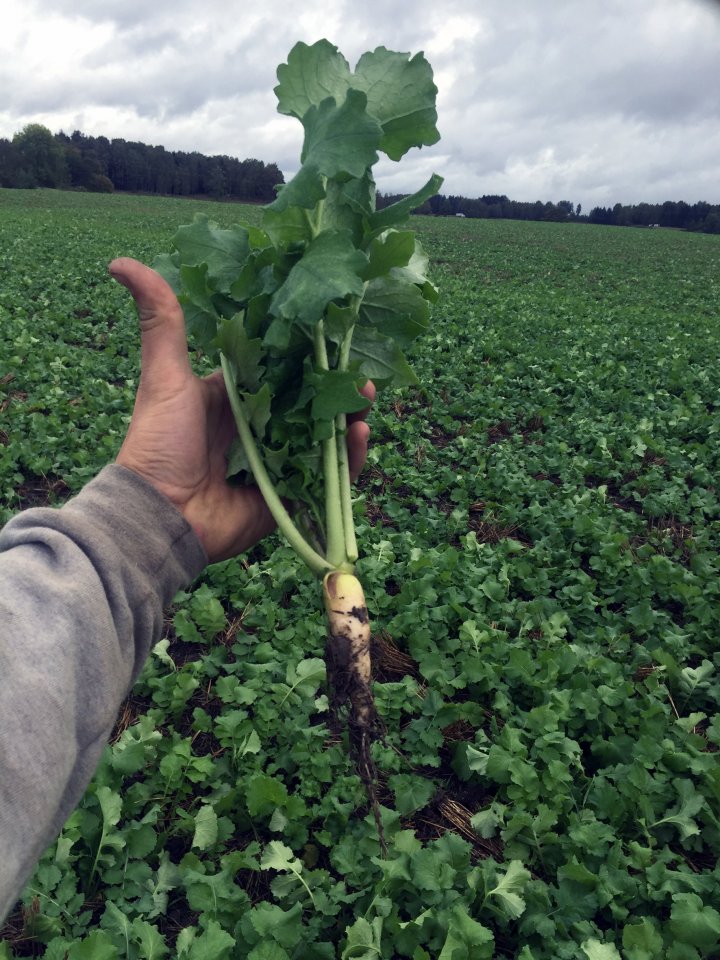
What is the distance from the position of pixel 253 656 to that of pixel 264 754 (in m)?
0.70

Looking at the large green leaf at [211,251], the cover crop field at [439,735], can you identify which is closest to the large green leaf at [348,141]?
the large green leaf at [211,251]

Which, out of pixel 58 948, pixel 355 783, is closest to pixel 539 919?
pixel 355 783

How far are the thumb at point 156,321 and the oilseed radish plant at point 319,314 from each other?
0.50 feet

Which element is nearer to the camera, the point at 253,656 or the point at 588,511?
the point at 253,656

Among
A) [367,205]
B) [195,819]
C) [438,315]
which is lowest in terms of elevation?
[195,819]

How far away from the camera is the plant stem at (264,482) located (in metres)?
2.44

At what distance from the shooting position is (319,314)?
6.70ft

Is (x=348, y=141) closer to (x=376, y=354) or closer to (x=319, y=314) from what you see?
(x=319, y=314)

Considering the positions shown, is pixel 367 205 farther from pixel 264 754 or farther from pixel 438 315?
pixel 438 315

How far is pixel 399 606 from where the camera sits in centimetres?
370

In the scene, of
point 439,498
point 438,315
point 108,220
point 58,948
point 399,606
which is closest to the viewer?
point 58,948

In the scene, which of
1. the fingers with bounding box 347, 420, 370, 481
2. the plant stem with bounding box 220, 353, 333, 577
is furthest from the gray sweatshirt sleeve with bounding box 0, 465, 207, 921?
the fingers with bounding box 347, 420, 370, 481

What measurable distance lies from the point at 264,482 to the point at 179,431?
37 cm

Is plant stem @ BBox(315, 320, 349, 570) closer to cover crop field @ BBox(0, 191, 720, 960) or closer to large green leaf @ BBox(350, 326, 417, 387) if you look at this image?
large green leaf @ BBox(350, 326, 417, 387)
